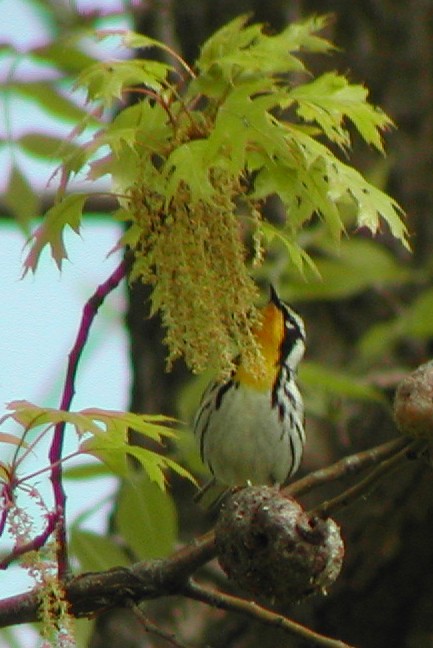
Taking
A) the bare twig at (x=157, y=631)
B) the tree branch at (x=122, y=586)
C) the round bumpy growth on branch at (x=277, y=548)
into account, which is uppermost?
the round bumpy growth on branch at (x=277, y=548)

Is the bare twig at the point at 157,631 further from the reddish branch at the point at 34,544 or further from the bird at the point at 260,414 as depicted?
the bird at the point at 260,414

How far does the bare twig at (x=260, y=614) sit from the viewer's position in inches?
69.4

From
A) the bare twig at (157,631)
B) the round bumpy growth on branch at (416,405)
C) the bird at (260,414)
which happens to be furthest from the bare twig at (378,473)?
the bird at (260,414)

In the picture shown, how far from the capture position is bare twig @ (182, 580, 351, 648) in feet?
5.78

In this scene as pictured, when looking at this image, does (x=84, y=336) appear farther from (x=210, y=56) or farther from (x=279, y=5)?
(x=279, y=5)

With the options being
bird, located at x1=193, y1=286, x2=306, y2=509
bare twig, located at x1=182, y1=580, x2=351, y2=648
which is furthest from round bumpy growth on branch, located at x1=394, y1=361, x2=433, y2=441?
bird, located at x1=193, y1=286, x2=306, y2=509

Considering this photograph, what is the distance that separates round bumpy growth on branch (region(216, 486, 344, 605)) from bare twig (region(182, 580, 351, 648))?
0.08ft

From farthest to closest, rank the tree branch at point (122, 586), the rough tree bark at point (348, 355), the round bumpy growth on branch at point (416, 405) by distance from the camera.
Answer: the rough tree bark at point (348, 355), the tree branch at point (122, 586), the round bumpy growth on branch at point (416, 405)

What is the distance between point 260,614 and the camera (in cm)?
178

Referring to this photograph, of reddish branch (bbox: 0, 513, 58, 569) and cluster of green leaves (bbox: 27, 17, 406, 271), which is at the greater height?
cluster of green leaves (bbox: 27, 17, 406, 271)

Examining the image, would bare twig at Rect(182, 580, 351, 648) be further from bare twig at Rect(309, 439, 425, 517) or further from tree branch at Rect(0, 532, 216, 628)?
bare twig at Rect(309, 439, 425, 517)

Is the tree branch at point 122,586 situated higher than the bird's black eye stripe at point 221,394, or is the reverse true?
the tree branch at point 122,586

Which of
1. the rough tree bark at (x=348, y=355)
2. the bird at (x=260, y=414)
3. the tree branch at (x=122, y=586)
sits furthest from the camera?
the rough tree bark at (x=348, y=355)

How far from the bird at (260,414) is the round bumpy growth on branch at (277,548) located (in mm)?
1598
